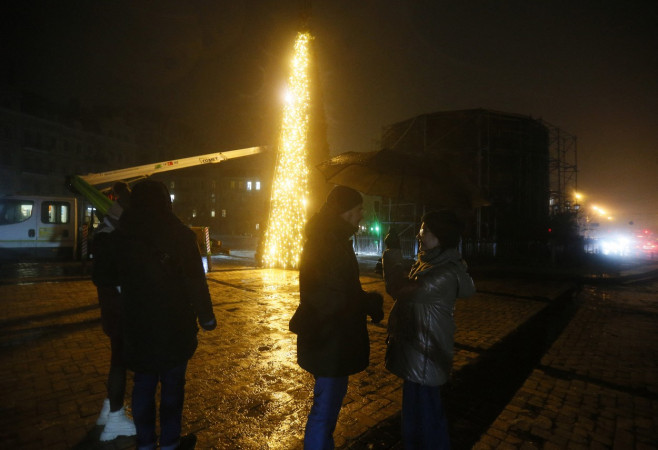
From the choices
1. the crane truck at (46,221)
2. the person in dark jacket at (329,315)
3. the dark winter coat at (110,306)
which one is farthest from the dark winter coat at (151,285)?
the crane truck at (46,221)

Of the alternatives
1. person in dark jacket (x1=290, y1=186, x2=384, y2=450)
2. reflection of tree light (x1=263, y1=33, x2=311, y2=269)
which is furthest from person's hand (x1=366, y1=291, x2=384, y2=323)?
reflection of tree light (x1=263, y1=33, x2=311, y2=269)

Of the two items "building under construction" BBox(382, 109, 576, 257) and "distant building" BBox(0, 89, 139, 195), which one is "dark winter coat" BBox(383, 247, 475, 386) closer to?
"building under construction" BBox(382, 109, 576, 257)

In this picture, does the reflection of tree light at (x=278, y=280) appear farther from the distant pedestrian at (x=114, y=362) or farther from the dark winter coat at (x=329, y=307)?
the dark winter coat at (x=329, y=307)

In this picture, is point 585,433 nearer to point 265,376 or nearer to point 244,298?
point 265,376

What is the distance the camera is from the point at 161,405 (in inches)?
94.9

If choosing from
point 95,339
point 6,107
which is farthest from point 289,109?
point 6,107

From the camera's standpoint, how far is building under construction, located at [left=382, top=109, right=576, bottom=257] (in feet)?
78.9

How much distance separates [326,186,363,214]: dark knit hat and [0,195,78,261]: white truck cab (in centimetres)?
1646

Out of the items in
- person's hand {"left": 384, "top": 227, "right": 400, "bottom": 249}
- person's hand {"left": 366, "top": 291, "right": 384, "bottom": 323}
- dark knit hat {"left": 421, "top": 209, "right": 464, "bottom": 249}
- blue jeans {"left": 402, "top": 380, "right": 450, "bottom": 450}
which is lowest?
blue jeans {"left": 402, "top": 380, "right": 450, "bottom": 450}

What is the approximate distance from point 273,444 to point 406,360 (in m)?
1.45

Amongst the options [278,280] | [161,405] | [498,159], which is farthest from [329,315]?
[498,159]

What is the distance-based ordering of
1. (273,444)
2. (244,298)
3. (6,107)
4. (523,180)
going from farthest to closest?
(6,107) < (523,180) < (244,298) < (273,444)

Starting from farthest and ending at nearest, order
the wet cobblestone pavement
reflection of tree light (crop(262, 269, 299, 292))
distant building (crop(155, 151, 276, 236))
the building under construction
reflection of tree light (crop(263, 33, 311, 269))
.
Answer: distant building (crop(155, 151, 276, 236)), the building under construction, reflection of tree light (crop(263, 33, 311, 269)), reflection of tree light (crop(262, 269, 299, 292)), the wet cobblestone pavement

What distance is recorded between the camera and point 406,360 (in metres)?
2.38
